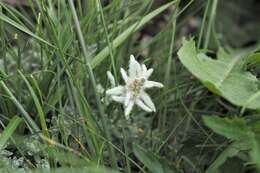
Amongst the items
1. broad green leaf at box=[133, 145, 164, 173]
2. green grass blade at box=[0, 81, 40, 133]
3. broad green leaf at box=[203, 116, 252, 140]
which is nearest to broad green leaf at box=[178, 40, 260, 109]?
broad green leaf at box=[203, 116, 252, 140]

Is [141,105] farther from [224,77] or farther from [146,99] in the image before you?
[224,77]

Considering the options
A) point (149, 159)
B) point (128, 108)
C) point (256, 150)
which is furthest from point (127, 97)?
point (256, 150)

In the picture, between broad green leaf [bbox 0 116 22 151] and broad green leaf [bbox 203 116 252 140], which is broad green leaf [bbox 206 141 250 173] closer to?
broad green leaf [bbox 203 116 252 140]

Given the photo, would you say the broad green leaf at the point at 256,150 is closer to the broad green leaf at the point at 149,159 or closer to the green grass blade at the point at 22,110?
the broad green leaf at the point at 149,159

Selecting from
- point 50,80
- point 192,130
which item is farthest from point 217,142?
point 50,80

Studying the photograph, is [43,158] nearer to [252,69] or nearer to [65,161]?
[65,161]

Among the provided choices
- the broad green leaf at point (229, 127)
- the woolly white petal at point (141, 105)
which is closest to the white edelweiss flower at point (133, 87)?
the woolly white petal at point (141, 105)
